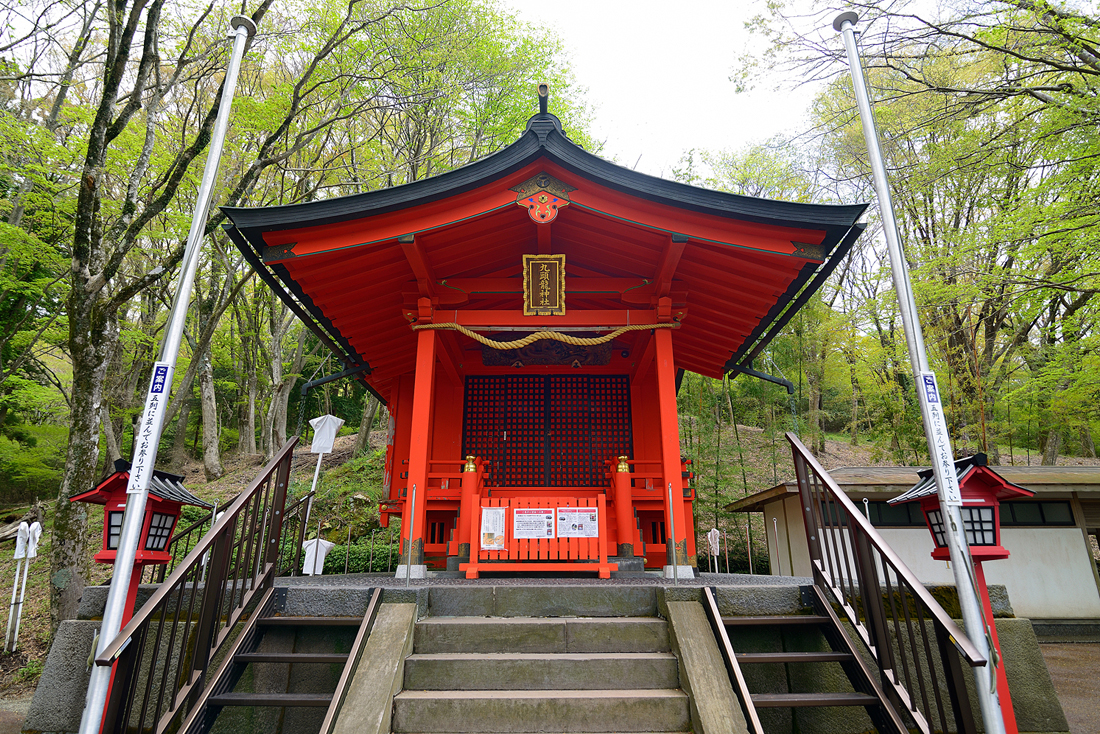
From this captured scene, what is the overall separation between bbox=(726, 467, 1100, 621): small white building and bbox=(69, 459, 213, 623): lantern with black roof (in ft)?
29.8

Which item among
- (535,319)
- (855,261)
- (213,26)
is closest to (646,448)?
(535,319)

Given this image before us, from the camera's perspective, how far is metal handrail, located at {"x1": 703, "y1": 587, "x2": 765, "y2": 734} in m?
2.93

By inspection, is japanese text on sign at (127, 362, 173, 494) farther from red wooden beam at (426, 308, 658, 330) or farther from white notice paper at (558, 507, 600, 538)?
white notice paper at (558, 507, 600, 538)

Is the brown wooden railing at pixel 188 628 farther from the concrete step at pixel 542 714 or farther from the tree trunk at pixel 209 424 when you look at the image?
the tree trunk at pixel 209 424

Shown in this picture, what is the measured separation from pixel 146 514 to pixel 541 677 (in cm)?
258

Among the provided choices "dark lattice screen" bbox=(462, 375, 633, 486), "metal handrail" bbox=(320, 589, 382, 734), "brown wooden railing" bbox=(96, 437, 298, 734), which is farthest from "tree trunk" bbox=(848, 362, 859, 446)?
"brown wooden railing" bbox=(96, 437, 298, 734)

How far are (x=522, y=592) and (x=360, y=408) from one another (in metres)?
21.2

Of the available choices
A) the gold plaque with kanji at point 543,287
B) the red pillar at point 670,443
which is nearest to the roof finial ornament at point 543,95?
the gold plaque with kanji at point 543,287

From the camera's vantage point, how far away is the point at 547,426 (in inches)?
319

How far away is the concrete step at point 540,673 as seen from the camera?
338cm

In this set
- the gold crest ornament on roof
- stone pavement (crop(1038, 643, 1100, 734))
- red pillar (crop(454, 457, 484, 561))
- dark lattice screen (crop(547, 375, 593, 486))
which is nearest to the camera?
stone pavement (crop(1038, 643, 1100, 734))

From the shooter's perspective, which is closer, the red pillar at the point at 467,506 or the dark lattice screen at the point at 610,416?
the red pillar at the point at 467,506

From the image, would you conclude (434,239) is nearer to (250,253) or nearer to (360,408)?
(250,253)

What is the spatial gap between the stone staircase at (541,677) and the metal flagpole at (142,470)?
4.74 ft
